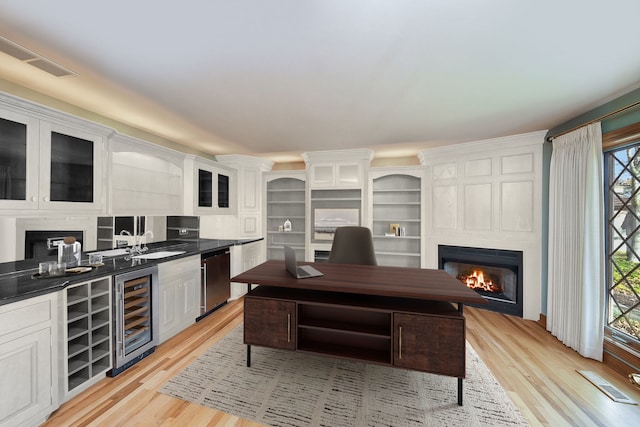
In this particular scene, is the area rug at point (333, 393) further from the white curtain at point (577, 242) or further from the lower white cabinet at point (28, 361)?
the white curtain at point (577, 242)

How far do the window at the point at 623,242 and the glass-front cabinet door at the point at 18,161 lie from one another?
504cm

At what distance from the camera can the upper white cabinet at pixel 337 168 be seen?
4.48m

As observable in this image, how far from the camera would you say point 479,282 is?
404 centimetres

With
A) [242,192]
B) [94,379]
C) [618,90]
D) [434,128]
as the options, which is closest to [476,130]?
[434,128]

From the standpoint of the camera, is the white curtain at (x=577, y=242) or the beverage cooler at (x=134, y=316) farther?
the white curtain at (x=577, y=242)

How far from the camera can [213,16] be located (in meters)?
→ 1.41

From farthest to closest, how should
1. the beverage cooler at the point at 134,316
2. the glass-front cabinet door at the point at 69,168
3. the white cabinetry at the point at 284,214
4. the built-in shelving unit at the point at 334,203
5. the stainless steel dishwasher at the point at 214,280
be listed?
1. the white cabinetry at the point at 284,214
2. the built-in shelving unit at the point at 334,203
3. the stainless steel dishwasher at the point at 214,280
4. the beverage cooler at the point at 134,316
5. the glass-front cabinet door at the point at 69,168

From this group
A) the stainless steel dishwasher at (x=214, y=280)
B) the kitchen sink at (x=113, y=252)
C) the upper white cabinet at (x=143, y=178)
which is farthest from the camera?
the stainless steel dishwasher at (x=214, y=280)

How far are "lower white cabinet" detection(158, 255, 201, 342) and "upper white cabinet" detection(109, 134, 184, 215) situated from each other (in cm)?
79

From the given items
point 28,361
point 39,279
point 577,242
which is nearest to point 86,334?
point 28,361

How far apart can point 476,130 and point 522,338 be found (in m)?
2.56

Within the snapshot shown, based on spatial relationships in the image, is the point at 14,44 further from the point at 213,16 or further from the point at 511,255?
the point at 511,255

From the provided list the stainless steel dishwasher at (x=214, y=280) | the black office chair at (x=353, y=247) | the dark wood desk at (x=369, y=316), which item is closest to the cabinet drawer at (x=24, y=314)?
the dark wood desk at (x=369, y=316)

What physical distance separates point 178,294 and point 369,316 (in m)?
2.16
